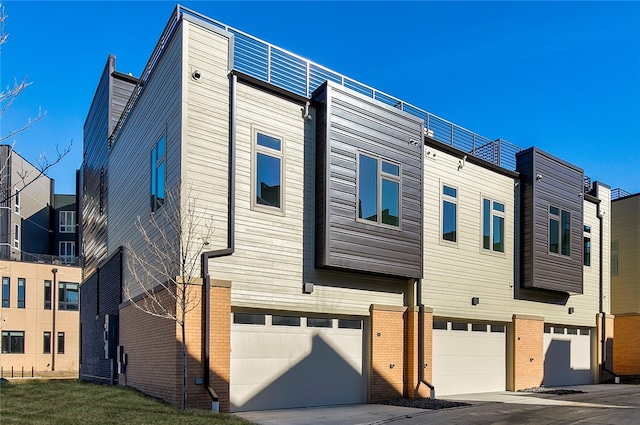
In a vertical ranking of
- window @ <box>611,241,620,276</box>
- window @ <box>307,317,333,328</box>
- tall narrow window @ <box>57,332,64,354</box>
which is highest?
window @ <box>611,241,620,276</box>

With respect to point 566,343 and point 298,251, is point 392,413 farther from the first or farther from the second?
point 566,343

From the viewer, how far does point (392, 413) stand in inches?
518

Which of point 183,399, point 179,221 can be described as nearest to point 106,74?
point 179,221

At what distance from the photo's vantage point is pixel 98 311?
21.1 m

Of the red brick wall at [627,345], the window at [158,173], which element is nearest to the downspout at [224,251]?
the window at [158,173]

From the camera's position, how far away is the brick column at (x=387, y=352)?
15.2 meters

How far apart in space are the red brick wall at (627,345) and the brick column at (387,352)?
49.0 ft

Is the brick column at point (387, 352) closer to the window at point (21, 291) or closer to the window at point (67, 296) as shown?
the window at point (67, 296)

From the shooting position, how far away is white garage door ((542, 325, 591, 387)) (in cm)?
2139

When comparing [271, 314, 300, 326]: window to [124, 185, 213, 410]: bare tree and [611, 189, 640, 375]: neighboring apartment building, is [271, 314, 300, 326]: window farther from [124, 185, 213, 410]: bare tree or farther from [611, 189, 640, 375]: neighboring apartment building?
[611, 189, 640, 375]: neighboring apartment building

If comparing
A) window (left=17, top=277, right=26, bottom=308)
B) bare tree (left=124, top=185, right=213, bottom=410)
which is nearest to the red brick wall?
bare tree (left=124, top=185, right=213, bottom=410)

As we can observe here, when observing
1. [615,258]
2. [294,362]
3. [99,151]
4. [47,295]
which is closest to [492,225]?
[294,362]

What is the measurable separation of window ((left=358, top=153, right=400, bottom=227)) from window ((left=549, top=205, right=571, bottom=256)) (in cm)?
816

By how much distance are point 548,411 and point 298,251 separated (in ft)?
23.0
